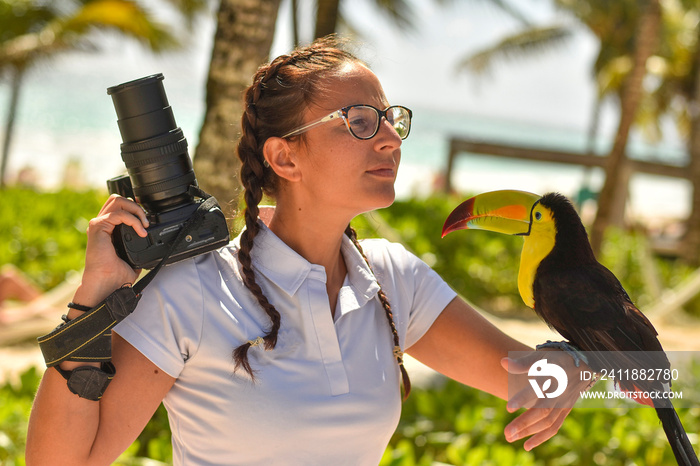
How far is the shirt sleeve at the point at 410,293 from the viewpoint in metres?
1.83

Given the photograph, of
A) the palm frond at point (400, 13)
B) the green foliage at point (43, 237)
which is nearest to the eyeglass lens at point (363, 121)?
the green foliage at point (43, 237)

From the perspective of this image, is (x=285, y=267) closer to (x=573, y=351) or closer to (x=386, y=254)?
(x=386, y=254)

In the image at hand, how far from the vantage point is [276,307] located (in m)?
1.63

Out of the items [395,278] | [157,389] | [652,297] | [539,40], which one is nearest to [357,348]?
[395,278]

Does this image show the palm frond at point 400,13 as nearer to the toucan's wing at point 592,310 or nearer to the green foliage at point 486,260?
the green foliage at point 486,260

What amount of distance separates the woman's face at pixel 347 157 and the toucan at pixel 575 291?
0.21 meters

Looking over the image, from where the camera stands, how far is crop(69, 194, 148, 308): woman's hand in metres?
1.39

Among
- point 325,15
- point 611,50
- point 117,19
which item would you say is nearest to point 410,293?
point 325,15

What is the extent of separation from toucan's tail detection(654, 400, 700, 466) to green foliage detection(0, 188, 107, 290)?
570cm

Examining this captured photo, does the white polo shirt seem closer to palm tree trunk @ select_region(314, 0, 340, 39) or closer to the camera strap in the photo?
the camera strap

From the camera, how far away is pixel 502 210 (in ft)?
5.23

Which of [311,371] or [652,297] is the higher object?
[311,371]

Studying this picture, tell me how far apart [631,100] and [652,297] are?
2.42 meters

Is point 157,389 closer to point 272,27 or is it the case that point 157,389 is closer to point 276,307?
point 276,307
